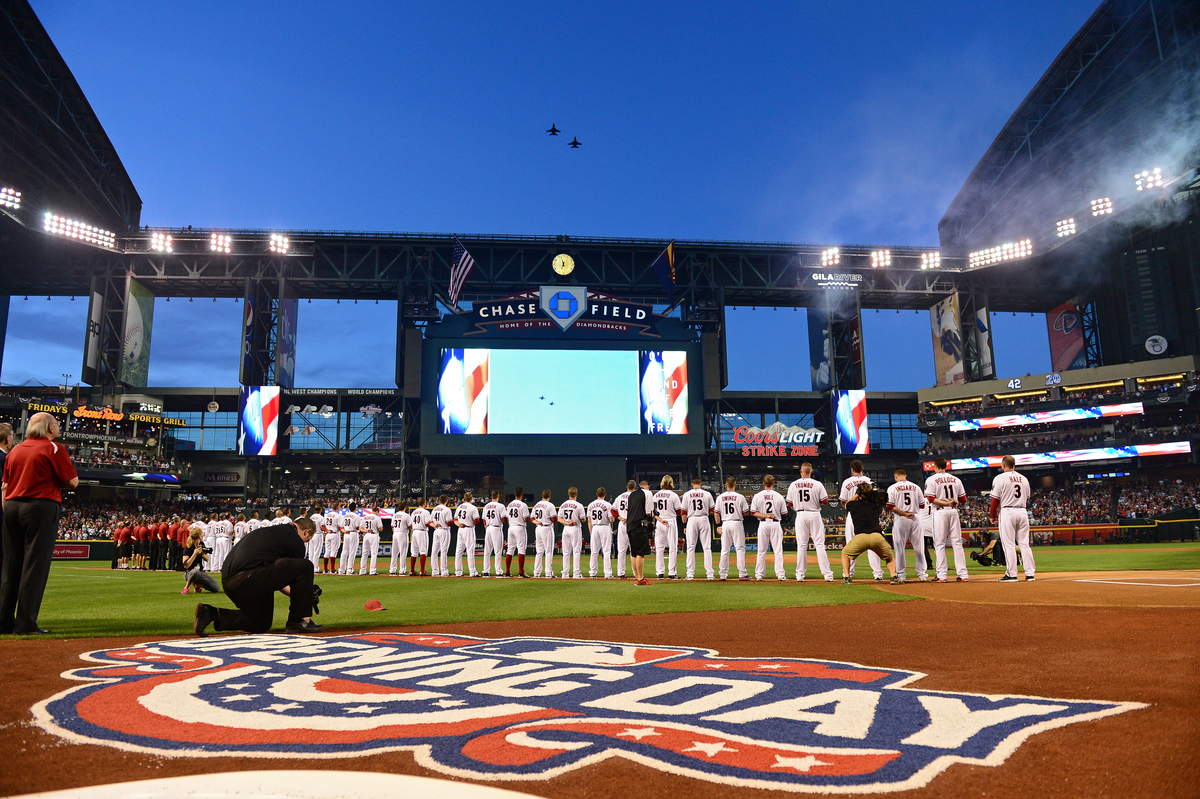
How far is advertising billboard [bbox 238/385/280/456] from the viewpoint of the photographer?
4372cm

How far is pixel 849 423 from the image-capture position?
153ft

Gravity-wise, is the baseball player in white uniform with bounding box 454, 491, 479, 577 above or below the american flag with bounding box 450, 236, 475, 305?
below

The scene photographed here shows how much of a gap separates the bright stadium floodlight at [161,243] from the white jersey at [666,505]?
42.1m

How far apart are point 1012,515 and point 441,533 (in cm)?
1373

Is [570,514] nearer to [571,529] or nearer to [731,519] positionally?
[571,529]

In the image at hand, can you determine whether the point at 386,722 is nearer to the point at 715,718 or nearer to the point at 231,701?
the point at 231,701

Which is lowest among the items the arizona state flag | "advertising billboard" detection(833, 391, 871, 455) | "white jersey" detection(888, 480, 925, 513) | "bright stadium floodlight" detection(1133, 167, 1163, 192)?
"white jersey" detection(888, 480, 925, 513)

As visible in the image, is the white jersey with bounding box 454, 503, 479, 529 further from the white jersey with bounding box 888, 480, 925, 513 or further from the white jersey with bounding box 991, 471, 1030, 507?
the white jersey with bounding box 991, 471, 1030, 507

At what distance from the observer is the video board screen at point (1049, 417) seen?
4641 centimetres

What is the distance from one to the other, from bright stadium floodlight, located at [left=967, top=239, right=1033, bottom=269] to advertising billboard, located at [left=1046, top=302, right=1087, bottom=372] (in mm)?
8196

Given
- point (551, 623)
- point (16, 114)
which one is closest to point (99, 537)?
point (16, 114)

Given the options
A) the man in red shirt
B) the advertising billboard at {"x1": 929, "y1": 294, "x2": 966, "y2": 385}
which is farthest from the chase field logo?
the advertising billboard at {"x1": 929, "y1": 294, "x2": 966, "y2": 385}

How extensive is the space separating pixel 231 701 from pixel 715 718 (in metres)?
2.47

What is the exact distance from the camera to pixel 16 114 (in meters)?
37.0
